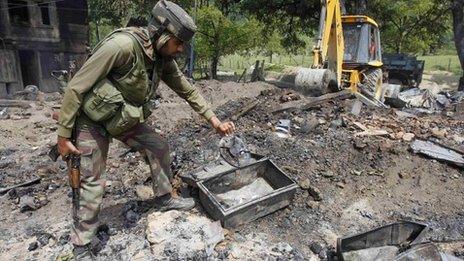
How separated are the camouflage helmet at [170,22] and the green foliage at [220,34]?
17079 mm

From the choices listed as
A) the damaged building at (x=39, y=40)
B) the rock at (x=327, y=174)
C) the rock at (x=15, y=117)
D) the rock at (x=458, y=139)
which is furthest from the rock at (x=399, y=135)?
the damaged building at (x=39, y=40)

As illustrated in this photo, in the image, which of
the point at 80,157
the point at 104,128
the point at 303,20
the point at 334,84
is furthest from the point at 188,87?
the point at 303,20

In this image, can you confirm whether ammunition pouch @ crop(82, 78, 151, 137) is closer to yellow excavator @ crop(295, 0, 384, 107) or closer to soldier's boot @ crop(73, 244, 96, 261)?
soldier's boot @ crop(73, 244, 96, 261)

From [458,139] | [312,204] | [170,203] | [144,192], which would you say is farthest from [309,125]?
[170,203]

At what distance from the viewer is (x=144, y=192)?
3.96 meters

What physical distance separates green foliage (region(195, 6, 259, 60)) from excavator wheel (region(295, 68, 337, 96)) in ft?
41.3

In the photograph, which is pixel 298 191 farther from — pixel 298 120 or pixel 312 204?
pixel 298 120

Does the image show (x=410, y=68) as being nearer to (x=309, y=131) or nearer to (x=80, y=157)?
(x=309, y=131)

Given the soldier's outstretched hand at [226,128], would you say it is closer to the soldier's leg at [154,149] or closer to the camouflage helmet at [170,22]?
the soldier's leg at [154,149]

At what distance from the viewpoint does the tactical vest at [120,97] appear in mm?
2600

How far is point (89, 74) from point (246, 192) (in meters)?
2.11

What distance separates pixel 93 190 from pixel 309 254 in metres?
1.87

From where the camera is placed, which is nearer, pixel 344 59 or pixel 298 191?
pixel 298 191

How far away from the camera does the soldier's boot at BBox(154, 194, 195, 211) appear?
3457 millimetres
